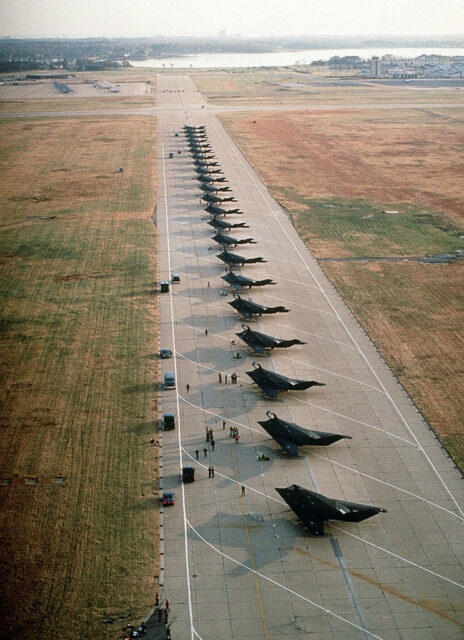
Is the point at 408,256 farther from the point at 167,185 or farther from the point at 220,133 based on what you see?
the point at 220,133

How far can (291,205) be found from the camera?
115 metres

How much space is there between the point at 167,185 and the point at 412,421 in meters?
88.4

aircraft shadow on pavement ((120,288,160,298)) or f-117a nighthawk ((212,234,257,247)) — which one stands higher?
f-117a nighthawk ((212,234,257,247))

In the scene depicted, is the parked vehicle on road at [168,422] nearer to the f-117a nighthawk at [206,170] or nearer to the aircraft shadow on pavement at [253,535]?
the aircraft shadow on pavement at [253,535]

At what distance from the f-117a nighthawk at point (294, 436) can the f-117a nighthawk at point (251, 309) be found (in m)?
22.0

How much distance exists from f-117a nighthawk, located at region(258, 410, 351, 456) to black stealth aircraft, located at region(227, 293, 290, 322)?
2204 cm

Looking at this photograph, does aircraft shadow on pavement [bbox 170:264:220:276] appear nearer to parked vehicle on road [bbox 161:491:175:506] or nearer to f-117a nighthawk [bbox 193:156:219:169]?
parked vehicle on road [bbox 161:491:175:506]

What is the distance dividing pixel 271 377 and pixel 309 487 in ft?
43.1

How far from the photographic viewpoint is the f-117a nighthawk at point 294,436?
47562 millimetres

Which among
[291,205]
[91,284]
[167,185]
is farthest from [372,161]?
[91,284]

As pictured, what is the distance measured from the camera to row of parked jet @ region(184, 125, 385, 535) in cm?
4034

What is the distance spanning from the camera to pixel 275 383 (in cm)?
5500

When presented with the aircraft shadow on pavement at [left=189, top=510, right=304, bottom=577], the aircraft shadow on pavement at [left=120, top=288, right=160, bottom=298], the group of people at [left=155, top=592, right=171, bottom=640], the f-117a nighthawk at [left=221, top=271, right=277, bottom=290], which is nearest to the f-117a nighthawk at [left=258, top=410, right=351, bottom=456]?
the aircraft shadow on pavement at [left=189, top=510, right=304, bottom=577]

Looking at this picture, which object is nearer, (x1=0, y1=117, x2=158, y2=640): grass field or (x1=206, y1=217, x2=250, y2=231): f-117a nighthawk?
(x1=0, y1=117, x2=158, y2=640): grass field
